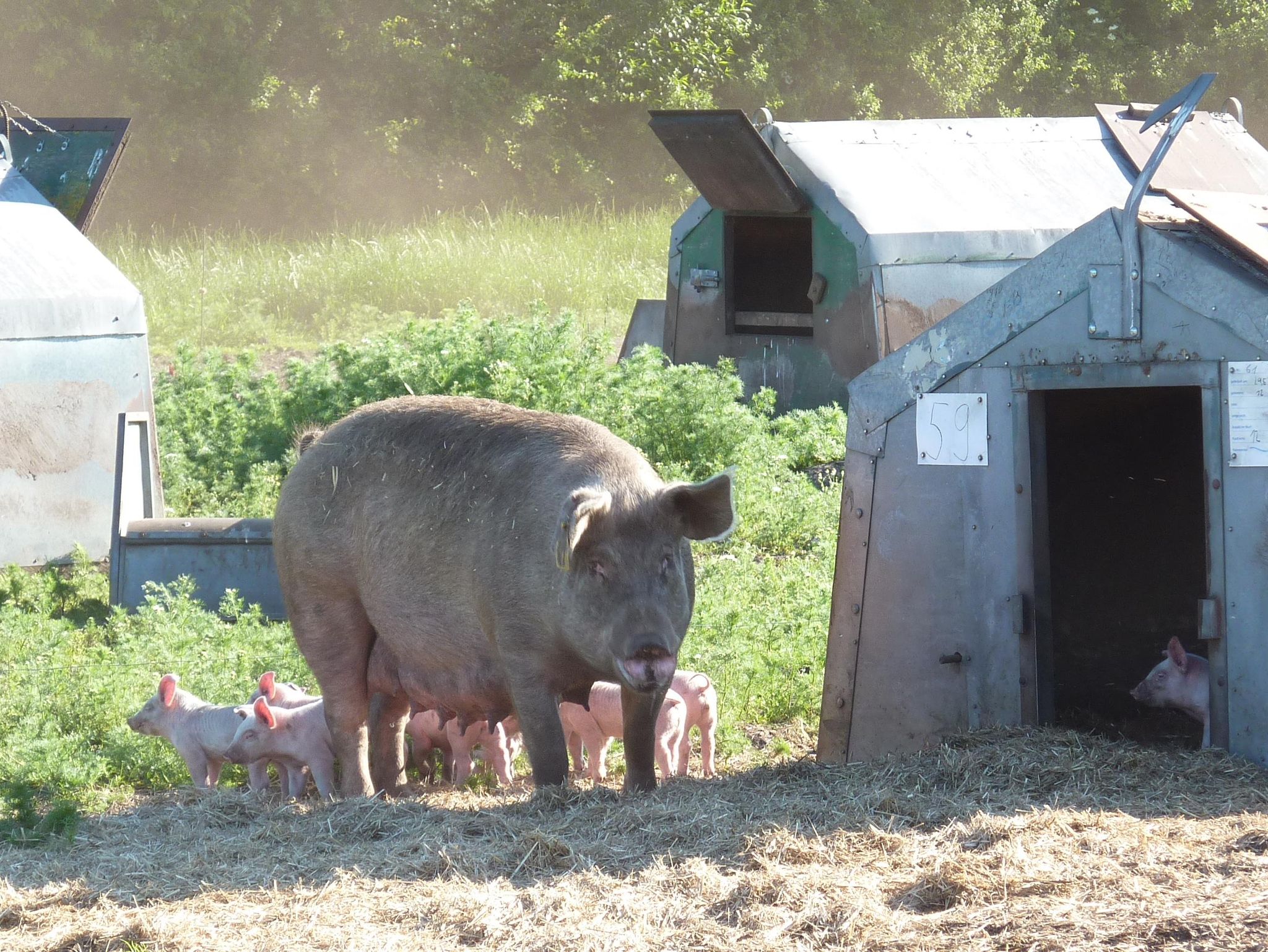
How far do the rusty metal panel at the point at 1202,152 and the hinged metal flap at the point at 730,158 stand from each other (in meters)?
2.42

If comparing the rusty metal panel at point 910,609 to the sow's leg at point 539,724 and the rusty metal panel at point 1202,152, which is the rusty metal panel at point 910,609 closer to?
the sow's leg at point 539,724

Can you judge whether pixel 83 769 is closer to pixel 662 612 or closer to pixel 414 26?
pixel 662 612

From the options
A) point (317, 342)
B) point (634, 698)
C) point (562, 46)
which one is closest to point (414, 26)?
point (562, 46)

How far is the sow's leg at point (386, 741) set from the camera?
606 centimetres

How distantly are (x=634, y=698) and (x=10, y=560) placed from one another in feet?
17.9

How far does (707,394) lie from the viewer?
10.6 meters

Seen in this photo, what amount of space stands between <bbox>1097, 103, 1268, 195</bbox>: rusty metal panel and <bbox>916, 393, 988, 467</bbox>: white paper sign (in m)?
Result: 1.03

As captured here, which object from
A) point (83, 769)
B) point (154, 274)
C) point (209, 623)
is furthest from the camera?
point (154, 274)

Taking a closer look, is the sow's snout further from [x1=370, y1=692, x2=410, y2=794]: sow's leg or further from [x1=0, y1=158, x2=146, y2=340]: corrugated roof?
[x1=0, y1=158, x2=146, y2=340]: corrugated roof

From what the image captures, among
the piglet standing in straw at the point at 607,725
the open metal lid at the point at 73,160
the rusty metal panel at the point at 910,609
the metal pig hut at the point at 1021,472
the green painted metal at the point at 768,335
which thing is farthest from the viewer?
the green painted metal at the point at 768,335

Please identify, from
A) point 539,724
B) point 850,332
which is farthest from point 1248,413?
point 850,332

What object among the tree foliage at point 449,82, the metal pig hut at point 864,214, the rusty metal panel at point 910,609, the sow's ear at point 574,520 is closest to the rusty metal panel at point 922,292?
the metal pig hut at point 864,214

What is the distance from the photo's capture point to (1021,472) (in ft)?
17.4

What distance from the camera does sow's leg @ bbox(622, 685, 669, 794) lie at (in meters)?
5.16
